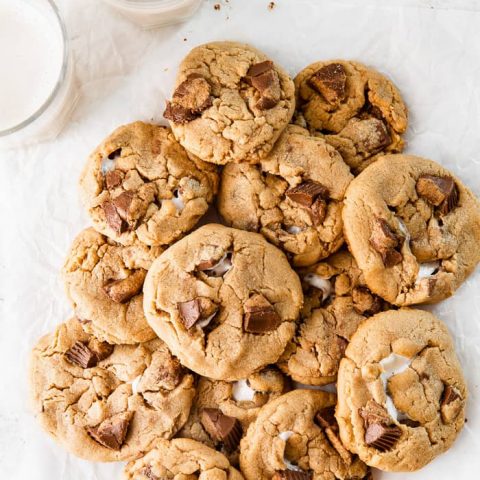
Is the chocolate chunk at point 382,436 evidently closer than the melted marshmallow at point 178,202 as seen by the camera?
Yes

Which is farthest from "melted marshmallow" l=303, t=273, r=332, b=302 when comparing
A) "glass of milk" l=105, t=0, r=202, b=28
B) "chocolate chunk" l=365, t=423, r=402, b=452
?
"glass of milk" l=105, t=0, r=202, b=28

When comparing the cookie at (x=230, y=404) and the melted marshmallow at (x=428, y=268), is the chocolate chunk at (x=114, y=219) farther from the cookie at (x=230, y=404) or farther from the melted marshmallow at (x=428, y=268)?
the melted marshmallow at (x=428, y=268)

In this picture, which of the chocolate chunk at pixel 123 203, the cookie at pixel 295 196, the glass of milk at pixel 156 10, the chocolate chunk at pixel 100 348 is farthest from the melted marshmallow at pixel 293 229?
the glass of milk at pixel 156 10

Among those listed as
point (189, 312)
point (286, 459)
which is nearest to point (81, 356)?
point (189, 312)

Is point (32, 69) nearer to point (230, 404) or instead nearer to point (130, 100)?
point (130, 100)

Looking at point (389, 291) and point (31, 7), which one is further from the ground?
point (31, 7)

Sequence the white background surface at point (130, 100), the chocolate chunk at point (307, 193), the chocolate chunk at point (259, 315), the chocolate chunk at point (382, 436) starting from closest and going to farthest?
1. the chocolate chunk at point (382, 436)
2. the chocolate chunk at point (259, 315)
3. the chocolate chunk at point (307, 193)
4. the white background surface at point (130, 100)

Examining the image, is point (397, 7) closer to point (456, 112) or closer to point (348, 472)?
point (456, 112)

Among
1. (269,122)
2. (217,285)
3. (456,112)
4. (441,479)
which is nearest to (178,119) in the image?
(269,122)
